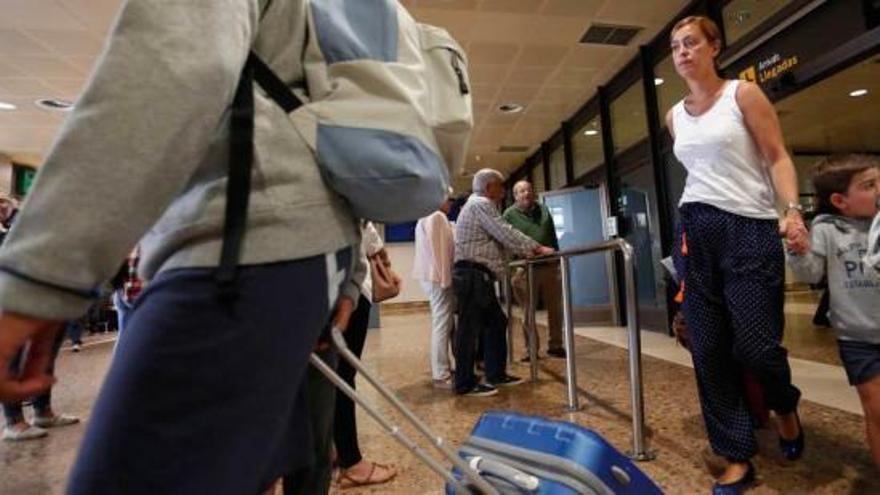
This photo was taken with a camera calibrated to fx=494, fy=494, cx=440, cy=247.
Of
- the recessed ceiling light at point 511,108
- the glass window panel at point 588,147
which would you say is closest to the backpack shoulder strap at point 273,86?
the glass window panel at point 588,147

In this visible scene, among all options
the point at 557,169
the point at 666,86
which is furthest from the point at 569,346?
the point at 557,169

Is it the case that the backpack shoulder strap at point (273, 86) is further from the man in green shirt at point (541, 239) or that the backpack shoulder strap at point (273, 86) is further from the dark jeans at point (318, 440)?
the man in green shirt at point (541, 239)

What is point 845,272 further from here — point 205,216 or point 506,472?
point 205,216

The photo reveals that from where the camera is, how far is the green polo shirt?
4117 mm

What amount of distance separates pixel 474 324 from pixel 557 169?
6.22 metres

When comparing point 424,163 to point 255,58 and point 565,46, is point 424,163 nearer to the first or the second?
point 255,58

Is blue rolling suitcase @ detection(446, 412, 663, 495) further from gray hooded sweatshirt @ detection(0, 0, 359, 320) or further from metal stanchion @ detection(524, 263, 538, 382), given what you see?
metal stanchion @ detection(524, 263, 538, 382)

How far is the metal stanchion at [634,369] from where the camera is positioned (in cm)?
176

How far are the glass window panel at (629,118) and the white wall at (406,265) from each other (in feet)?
21.2

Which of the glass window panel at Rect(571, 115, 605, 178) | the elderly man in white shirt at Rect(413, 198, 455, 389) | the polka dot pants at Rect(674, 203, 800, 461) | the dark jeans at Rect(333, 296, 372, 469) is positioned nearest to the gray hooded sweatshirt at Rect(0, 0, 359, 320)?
A: the dark jeans at Rect(333, 296, 372, 469)

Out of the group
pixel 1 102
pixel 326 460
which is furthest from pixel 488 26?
pixel 1 102

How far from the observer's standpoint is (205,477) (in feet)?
1.48

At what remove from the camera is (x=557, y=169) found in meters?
8.52

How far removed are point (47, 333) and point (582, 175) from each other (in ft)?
23.5
